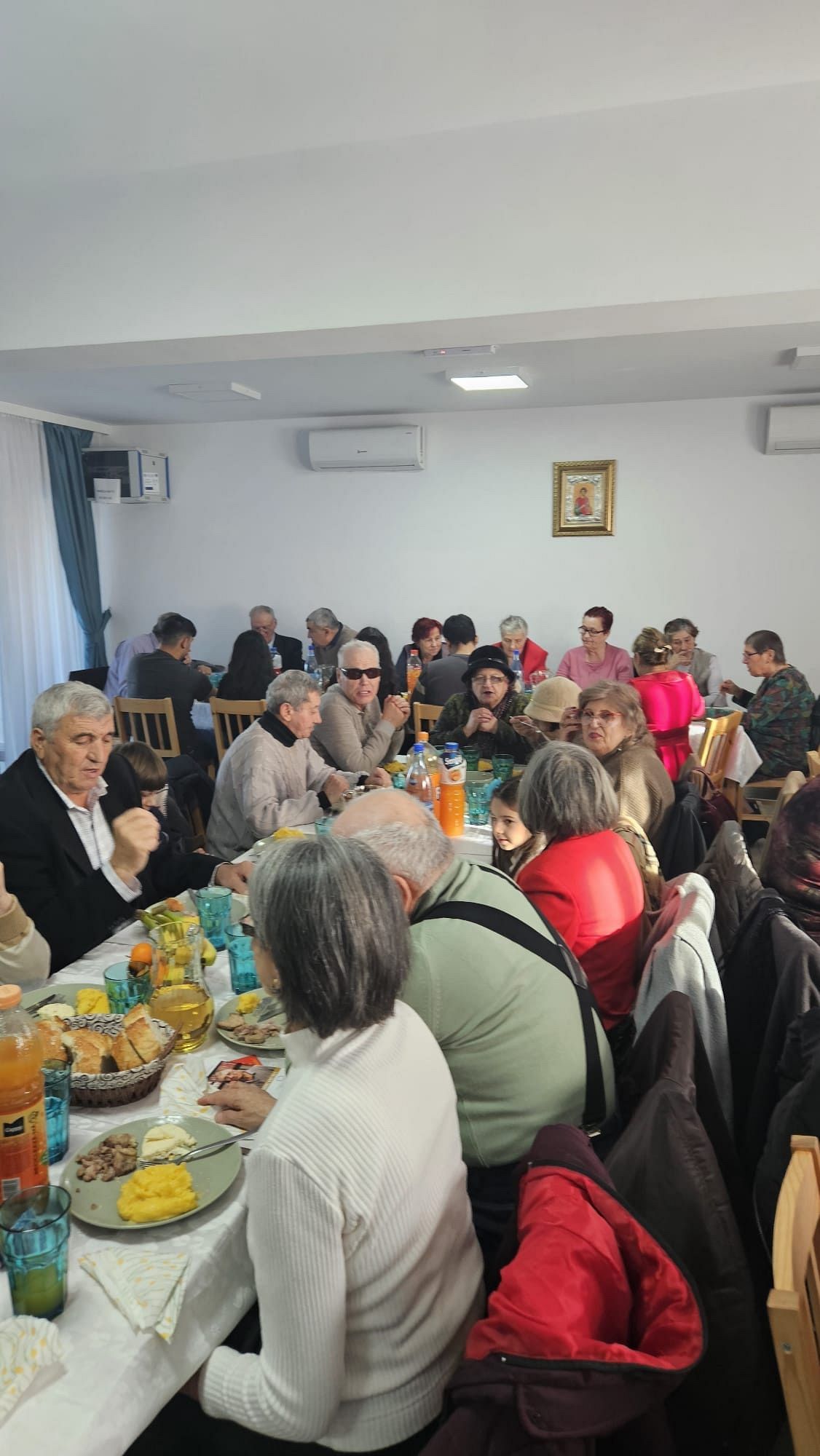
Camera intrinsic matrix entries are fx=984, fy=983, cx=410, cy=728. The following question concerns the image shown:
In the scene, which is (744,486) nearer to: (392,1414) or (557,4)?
(557,4)

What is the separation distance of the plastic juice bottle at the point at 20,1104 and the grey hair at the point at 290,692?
2.17m

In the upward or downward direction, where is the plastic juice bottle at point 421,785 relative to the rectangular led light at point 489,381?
downward

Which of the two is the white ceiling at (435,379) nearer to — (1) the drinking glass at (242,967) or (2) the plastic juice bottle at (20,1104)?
(1) the drinking glass at (242,967)

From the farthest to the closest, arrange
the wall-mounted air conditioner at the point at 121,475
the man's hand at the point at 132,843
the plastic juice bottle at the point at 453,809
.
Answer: the wall-mounted air conditioner at the point at 121,475
the plastic juice bottle at the point at 453,809
the man's hand at the point at 132,843

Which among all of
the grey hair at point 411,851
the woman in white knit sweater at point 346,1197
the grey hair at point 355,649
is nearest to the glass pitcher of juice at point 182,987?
the grey hair at point 411,851

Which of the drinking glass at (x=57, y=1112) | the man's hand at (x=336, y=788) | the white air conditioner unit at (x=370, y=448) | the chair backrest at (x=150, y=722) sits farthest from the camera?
the white air conditioner unit at (x=370, y=448)

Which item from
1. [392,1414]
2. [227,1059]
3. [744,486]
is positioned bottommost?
[392,1414]

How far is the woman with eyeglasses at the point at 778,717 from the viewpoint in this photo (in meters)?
5.13

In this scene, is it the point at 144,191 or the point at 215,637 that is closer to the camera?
the point at 144,191

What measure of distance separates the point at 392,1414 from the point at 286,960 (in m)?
0.51

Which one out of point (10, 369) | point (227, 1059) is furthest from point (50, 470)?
point (227, 1059)

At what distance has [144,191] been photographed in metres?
2.95

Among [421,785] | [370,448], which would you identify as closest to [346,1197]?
[421,785]

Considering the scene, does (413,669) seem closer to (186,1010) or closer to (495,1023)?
(186,1010)
